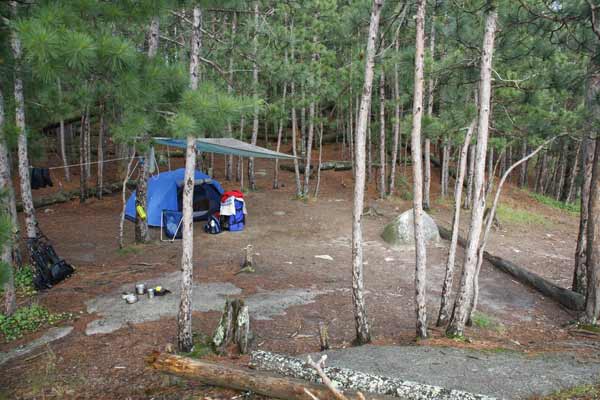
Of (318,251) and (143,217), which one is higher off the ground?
(143,217)

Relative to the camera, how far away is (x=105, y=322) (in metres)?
5.13

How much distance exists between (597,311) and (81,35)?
6.78 metres

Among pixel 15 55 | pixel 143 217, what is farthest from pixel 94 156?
pixel 15 55

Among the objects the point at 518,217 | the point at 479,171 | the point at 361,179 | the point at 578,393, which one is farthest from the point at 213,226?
the point at 518,217

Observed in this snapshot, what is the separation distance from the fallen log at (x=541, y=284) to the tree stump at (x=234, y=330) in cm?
518

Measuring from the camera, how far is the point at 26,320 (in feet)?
17.0

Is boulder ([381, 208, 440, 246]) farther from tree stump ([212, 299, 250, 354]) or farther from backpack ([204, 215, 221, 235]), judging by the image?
tree stump ([212, 299, 250, 354])

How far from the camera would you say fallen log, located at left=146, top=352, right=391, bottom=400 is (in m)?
3.09

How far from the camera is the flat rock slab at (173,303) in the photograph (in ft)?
Result: 17.2

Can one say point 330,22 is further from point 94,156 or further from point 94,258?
point 94,156

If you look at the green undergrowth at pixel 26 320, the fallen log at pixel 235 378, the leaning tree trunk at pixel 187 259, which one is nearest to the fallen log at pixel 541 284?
the fallen log at pixel 235 378

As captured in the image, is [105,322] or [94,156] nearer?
[105,322]

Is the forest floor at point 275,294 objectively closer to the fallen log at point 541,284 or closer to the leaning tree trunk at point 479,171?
the fallen log at point 541,284

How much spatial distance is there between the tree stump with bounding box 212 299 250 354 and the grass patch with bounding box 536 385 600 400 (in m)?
2.69
